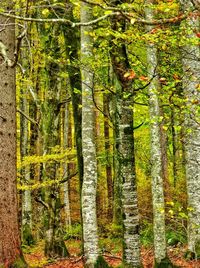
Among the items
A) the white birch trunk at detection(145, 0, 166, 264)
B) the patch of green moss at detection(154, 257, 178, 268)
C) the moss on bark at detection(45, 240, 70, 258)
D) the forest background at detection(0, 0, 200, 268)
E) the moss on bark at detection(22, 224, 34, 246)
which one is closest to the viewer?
the forest background at detection(0, 0, 200, 268)

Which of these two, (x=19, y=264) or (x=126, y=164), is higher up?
(x=126, y=164)

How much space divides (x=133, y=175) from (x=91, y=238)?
7.31ft

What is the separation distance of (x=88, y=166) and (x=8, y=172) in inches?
64.2

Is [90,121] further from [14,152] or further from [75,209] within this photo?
[75,209]

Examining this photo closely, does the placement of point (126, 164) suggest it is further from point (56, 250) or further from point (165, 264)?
point (56, 250)

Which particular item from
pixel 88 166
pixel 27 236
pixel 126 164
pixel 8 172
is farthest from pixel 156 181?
pixel 27 236

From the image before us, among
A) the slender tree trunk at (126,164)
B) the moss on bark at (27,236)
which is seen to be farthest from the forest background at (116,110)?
the moss on bark at (27,236)

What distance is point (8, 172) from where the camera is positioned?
862cm

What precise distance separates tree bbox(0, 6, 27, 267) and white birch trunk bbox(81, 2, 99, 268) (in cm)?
140

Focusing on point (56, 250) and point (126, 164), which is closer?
point (126, 164)

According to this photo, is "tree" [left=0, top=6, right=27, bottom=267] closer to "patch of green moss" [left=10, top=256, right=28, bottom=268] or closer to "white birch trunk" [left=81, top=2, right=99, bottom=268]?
"patch of green moss" [left=10, top=256, right=28, bottom=268]

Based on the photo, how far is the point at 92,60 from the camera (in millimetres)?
8406

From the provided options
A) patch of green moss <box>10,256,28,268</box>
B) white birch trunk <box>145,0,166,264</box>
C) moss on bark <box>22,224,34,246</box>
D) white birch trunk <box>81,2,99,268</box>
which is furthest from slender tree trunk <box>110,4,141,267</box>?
moss on bark <box>22,224,34,246</box>

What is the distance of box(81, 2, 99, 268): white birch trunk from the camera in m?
8.38
